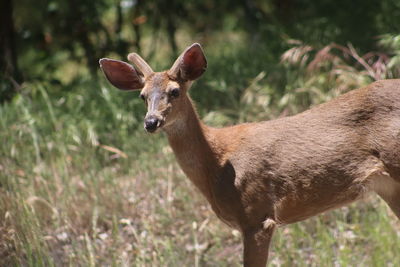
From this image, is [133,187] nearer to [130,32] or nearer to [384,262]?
[384,262]

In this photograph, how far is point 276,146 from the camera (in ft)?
14.5

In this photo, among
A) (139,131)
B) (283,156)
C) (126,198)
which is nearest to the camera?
(283,156)

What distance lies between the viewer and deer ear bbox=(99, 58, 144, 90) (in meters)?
4.55

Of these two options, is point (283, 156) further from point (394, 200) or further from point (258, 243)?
point (394, 200)

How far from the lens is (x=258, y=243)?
427cm

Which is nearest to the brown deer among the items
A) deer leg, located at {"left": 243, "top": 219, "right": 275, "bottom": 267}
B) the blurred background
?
deer leg, located at {"left": 243, "top": 219, "right": 275, "bottom": 267}

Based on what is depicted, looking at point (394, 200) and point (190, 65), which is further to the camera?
point (394, 200)

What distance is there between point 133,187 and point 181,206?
526 mm

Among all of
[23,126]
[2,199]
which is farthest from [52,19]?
[2,199]

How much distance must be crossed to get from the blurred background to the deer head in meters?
1.02

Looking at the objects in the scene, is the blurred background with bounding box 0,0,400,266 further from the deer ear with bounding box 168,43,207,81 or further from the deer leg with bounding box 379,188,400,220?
the deer ear with bounding box 168,43,207,81

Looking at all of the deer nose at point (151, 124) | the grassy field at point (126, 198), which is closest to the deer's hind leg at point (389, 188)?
the grassy field at point (126, 198)

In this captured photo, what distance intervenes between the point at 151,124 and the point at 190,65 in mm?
577

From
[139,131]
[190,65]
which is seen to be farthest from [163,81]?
[139,131]
